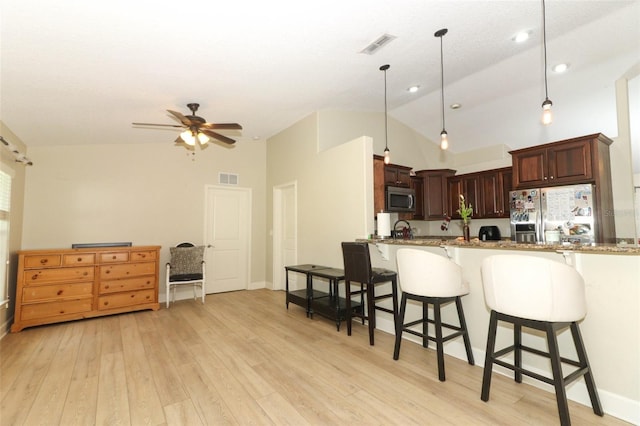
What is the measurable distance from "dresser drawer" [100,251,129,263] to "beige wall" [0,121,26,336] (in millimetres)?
956

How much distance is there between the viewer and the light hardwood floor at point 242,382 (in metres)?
2.01

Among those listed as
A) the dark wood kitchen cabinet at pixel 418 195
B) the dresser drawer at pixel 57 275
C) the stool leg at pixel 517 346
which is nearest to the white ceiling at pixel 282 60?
the dark wood kitchen cabinet at pixel 418 195

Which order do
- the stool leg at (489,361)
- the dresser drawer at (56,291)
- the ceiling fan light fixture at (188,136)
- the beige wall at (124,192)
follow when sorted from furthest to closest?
the beige wall at (124,192), the dresser drawer at (56,291), the ceiling fan light fixture at (188,136), the stool leg at (489,361)

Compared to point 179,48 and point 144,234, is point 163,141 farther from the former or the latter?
point 179,48

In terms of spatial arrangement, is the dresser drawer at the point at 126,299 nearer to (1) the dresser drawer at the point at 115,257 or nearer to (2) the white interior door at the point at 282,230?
(1) the dresser drawer at the point at 115,257

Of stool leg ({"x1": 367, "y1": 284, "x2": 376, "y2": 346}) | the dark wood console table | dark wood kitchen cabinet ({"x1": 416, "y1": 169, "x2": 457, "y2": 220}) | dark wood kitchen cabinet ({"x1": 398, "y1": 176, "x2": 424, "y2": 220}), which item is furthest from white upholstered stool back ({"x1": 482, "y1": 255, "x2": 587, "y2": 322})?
dark wood kitchen cabinet ({"x1": 416, "y1": 169, "x2": 457, "y2": 220})

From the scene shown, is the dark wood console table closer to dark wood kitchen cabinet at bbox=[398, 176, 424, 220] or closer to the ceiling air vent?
dark wood kitchen cabinet at bbox=[398, 176, 424, 220]

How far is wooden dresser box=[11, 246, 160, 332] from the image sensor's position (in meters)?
3.78

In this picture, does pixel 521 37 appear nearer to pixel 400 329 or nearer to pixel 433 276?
pixel 433 276

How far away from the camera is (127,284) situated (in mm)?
4406

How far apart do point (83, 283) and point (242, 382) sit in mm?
3157

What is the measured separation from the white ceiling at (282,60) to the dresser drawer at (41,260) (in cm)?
160

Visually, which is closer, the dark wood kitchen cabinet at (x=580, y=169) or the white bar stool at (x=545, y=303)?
the white bar stool at (x=545, y=303)

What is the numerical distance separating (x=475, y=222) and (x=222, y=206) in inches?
200
